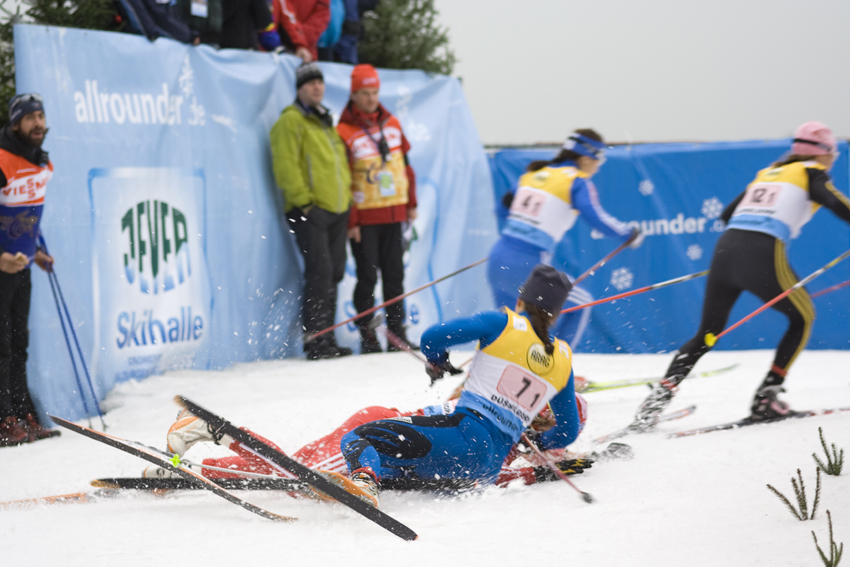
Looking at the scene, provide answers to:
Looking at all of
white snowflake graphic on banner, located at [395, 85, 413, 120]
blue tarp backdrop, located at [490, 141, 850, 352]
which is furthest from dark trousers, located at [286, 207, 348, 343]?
blue tarp backdrop, located at [490, 141, 850, 352]

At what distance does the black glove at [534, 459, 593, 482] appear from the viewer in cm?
334

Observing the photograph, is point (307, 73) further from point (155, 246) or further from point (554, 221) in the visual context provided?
point (554, 221)

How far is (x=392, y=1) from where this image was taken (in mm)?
7496

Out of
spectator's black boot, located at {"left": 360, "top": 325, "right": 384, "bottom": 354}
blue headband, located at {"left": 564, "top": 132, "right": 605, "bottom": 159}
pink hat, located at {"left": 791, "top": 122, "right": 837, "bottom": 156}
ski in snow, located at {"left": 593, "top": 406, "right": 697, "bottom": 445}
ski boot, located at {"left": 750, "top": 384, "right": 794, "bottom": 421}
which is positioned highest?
pink hat, located at {"left": 791, "top": 122, "right": 837, "bottom": 156}

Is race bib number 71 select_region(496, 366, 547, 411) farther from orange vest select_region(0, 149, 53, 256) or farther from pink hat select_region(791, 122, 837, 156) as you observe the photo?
orange vest select_region(0, 149, 53, 256)

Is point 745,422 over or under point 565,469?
under

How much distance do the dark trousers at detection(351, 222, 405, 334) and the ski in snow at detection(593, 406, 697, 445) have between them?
2.55 metres

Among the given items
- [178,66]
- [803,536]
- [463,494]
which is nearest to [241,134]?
[178,66]

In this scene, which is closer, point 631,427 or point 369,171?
point 631,427

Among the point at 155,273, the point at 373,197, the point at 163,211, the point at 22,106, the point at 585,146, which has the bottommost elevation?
the point at 155,273

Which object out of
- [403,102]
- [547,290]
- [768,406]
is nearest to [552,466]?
[547,290]

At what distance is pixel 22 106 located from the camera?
4.36m

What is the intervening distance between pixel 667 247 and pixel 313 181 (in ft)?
10.0

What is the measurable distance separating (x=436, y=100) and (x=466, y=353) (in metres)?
2.35
